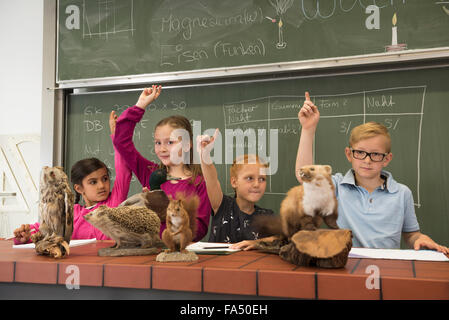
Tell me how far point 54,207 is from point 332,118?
6.21ft

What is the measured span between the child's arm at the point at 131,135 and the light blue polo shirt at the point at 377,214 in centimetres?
104

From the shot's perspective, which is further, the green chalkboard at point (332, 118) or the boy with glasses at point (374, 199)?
the green chalkboard at point (332, 118)

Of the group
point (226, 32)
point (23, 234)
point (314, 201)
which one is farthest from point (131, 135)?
point (314, 201)

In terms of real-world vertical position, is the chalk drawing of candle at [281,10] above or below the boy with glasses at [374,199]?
above

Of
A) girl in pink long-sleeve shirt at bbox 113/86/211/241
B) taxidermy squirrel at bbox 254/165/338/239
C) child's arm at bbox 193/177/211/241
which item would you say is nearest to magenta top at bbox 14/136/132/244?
girl in pink long-sleeve shirt at bbox 113/86/211/241

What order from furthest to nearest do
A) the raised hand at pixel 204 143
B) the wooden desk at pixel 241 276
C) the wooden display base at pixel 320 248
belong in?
the raised hand at pixel 204 143
the wooden display base at pixel 320 248
the wooden desk at pixel 241 276

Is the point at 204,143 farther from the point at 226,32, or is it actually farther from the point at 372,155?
the point at 226,32

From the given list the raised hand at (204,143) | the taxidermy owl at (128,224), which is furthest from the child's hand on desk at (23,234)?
the raised hand at (204,143)

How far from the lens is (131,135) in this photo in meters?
2.26

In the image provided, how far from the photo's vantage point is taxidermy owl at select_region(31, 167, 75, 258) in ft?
4.24

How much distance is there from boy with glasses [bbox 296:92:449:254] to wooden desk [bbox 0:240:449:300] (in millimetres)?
879

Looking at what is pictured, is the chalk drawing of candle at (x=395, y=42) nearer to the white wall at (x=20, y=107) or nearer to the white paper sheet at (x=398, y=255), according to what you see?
the white paper sheet at (x=398, y=255)

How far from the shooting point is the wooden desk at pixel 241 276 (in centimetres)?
85
